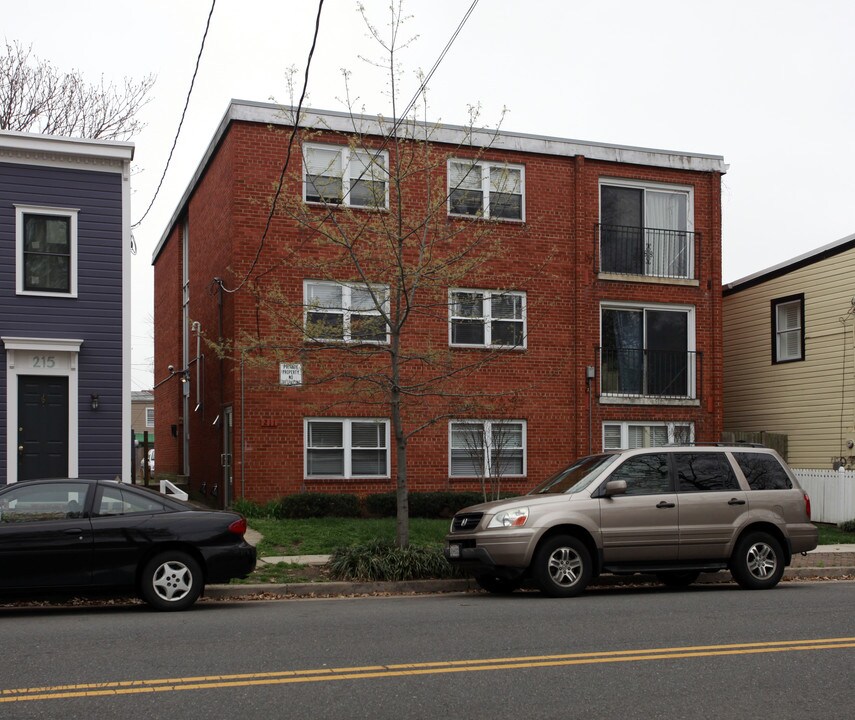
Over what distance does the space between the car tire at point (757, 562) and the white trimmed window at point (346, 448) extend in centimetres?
996

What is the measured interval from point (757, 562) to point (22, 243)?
1330 cm

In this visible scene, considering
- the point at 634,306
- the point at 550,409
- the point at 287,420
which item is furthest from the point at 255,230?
the point at 634,306

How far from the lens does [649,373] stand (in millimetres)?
24141

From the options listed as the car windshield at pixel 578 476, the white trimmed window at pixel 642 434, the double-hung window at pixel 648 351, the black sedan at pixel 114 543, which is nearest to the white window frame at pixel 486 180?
the double-hung window at pixel 648 351

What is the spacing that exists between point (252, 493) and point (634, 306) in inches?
386

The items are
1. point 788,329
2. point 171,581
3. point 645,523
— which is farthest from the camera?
point 788,329

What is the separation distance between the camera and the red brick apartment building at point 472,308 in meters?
20.8

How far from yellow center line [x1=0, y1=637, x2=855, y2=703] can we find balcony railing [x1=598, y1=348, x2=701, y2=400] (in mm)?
15129

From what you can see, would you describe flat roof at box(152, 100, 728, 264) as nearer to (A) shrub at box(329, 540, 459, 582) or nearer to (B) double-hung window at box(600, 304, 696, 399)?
(B) double-hung window at box(600, 304, 696, 399)

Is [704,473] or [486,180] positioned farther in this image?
[486,180]

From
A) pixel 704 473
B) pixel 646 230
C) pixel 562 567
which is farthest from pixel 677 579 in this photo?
pixel 646 230

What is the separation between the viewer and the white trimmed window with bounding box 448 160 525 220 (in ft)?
72.2

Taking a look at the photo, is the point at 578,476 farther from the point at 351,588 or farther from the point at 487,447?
the point at 487,447

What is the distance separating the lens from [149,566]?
11.0 m
